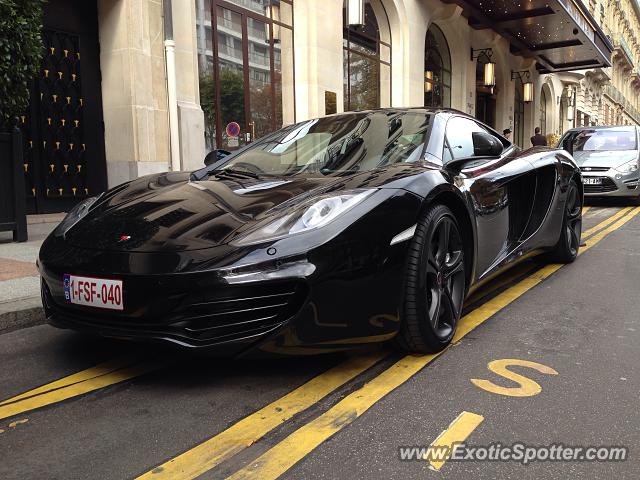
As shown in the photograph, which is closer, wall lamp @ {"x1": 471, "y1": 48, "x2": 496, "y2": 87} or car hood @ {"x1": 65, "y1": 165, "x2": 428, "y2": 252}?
car hood @ {"x1": 65, "y1": 165, "x2": 428, "y2": 252}

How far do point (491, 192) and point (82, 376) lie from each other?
7.95 ft

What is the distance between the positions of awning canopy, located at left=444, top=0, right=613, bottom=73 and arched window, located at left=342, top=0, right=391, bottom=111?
8.91ft

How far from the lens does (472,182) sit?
3301mm

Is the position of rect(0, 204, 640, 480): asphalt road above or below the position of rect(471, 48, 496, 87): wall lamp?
below

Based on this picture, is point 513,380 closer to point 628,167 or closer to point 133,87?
point 133,87

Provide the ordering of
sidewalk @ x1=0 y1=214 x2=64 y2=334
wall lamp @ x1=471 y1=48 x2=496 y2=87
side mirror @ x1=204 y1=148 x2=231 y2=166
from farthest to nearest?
wall lamp @ x1=471 y1=48 x2=496 y2=87
side mirror @ x1=204 y1=148 x2=231 y2=166
sidewalk @ x1=0 y1=214 x2=64 y2=334

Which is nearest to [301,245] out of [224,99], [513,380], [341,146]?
[513,380]

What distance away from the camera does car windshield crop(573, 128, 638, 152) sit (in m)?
11.8

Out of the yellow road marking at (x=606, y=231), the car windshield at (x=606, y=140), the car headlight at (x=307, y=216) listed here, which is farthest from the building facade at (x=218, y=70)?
the car headlight at (x=307, y=216)

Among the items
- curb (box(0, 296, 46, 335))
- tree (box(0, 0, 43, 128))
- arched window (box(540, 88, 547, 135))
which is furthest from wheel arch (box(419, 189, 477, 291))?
arched window (box(540, 88, 547, 135))

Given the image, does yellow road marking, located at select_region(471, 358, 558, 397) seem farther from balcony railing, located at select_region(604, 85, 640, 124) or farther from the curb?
balcony railing, located at select_region(604, 85, 640, 124)

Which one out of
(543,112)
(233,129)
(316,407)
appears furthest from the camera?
(543,112)

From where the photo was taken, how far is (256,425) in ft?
7.03

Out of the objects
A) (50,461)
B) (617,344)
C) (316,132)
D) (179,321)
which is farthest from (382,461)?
(316,132)
